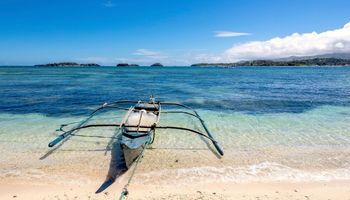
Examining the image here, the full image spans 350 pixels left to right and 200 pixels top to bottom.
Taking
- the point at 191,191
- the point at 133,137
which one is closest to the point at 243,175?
the point at 191,191

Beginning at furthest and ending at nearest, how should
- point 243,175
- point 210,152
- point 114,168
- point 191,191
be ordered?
Result: point 210,152, point 114,168, point 243,175, point 191,191

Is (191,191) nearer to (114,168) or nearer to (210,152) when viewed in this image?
(114,168)

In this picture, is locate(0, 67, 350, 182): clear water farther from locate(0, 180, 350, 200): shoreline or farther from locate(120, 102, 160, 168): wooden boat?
locate(120, 102, 160, 168): wooden boat

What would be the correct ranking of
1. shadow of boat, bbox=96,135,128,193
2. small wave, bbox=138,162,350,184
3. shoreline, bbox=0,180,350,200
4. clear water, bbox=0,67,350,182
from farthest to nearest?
1. clear water, bbox=0,67,350,182
2. small wave, bbox=138,162,350,184
3. shadow of boat, bbox=96,135,128,193
4. shoreline, bbox=0,180,350,200

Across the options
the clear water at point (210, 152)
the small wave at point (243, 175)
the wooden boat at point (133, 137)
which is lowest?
the small wave at point (243, 175)

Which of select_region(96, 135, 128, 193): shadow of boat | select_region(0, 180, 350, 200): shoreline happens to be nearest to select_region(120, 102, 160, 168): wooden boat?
select_region(96, 135, 128, 193): shadow of boat

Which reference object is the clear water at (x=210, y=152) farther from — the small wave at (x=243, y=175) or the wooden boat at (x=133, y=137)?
the wooden boat at (x=133, y=137)

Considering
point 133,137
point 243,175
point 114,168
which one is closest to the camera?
point 243,175

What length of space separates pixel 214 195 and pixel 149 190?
4.40 ft

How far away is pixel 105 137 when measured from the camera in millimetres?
8711

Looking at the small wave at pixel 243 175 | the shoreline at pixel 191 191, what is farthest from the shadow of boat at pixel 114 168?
the small wave at pixel 243 175

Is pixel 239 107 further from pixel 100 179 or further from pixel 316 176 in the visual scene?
pixel 100 179

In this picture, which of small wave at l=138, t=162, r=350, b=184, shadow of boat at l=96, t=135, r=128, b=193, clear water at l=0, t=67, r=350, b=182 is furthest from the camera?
clear water at l=0, t=67, r=350, b=182

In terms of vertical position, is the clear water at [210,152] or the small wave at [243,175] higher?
the clear water at [210,152]
